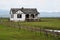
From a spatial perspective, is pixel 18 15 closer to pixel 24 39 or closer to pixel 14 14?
pixel 14 14

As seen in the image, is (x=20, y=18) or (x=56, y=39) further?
(x=20, y=18)

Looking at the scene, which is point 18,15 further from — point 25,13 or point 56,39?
point 56,39

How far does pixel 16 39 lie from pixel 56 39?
5.02m

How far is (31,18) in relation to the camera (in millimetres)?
80375

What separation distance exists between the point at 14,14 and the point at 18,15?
4.42 feet

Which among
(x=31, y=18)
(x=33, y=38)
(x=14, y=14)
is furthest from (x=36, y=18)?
(x=33, y=38)

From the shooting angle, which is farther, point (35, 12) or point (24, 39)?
point (35, 12)

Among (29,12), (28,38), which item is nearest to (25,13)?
(29,12)

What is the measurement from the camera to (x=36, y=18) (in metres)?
80.8

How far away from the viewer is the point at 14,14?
79.5 metres

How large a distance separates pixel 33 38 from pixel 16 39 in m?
2.39

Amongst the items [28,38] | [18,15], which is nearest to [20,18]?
[18,15]

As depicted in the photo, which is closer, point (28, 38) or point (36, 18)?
point (28, 38)

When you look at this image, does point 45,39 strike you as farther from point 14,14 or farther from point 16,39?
point 14,14
